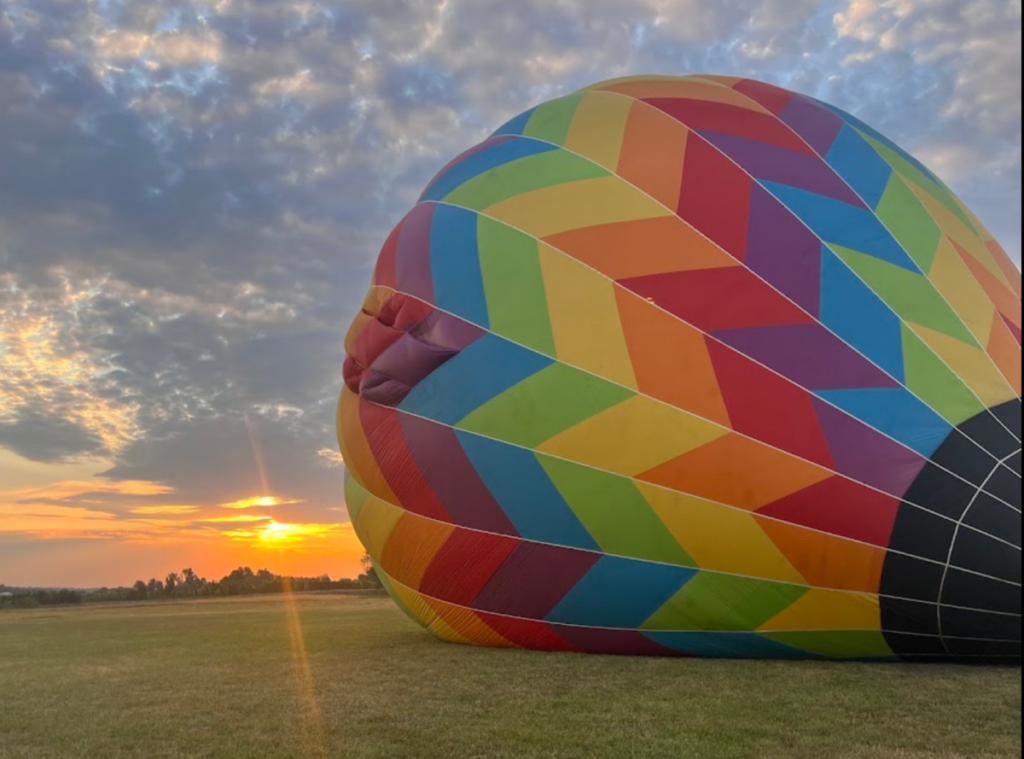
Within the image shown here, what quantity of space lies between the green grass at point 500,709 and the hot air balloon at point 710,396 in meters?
Result: 0.55

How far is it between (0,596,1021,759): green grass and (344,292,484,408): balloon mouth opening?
2799 millimetres

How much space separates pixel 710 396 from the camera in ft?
22.1

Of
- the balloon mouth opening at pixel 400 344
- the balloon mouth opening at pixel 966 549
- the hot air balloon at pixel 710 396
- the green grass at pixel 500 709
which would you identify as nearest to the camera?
the green grass at pixel 500 709

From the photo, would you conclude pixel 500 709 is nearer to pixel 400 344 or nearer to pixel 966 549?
pixel 966 549

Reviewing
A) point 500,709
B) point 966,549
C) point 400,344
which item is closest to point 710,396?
point 966,549

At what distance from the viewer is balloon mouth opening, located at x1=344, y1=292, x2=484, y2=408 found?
8.18m

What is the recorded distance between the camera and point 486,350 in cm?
782

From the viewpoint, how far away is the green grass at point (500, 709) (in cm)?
454

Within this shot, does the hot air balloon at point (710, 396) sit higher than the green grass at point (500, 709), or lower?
higher

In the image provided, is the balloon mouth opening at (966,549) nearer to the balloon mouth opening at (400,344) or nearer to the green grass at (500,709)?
the green grass at (500,709)

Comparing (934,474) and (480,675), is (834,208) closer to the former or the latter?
(934,474)

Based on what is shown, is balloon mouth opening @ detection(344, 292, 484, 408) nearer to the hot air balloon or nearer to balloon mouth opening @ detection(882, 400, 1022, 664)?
the hot air balloon

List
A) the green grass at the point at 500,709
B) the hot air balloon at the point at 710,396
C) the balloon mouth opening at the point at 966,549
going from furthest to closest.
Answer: the hot air balloon at the point at 710,396, the balloon mouth opening at the point at 966,549, the green grass at the point at 500,709

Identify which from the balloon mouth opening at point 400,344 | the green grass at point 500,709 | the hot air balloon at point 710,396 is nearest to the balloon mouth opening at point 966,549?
the hot air balloon at point 710,396
